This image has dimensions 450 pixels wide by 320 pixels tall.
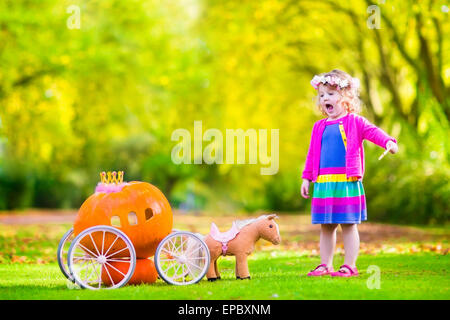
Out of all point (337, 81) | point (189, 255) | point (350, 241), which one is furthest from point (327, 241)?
point (337, 81)

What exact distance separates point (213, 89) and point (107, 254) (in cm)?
1829

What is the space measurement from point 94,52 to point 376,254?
51.6 ft

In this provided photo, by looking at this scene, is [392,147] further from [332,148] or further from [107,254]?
[107,254]

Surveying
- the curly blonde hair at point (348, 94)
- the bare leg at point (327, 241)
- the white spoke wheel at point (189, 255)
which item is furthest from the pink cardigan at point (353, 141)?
the white spoke wheel at point (189, 255)

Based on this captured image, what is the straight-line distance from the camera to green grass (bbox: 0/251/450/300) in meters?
5.28

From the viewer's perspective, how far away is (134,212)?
20.1 ft

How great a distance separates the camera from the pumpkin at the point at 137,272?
5953 millimetres

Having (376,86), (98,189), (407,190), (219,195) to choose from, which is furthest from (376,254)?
(219,195)

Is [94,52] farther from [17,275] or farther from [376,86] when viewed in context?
[17,275]

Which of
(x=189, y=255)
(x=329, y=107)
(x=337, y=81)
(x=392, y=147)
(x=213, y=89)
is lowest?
(x=189, y=255)

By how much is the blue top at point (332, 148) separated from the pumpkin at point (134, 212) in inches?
64.7

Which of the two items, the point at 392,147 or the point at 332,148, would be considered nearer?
the point at 392,147

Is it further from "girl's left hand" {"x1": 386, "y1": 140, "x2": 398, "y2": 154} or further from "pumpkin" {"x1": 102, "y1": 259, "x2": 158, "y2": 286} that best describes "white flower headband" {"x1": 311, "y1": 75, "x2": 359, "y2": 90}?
"pumpkin" {"x1": 102, "y1": 259, "x2": 158, "y2": 286}

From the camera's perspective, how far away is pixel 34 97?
24.4 metres
